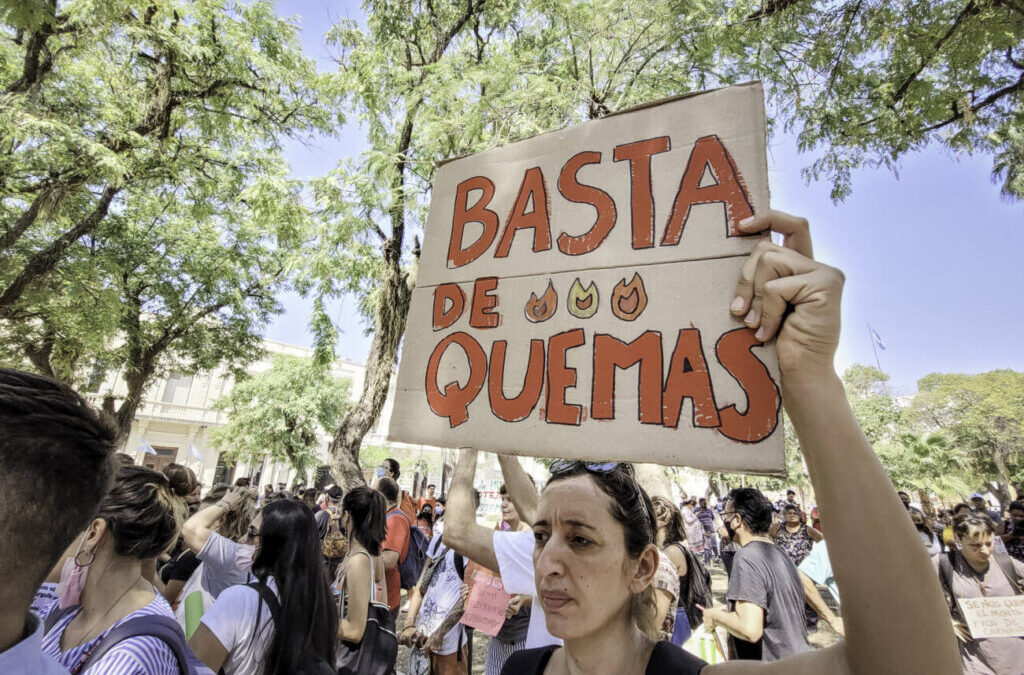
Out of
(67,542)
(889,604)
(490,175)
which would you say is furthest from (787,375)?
(67,542)

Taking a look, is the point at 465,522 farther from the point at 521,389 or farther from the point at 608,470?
the point at 521,389

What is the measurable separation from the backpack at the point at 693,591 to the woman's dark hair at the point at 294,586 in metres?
2.66

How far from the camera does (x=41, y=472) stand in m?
1.07

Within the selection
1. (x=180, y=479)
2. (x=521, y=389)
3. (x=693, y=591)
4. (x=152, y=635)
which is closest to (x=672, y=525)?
(x=693, y=591)

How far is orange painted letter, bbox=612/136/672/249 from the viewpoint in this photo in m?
1.50

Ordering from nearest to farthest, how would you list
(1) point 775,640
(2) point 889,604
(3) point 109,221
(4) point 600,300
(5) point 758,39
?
(2) point 889,604, (4) point 600,300, (1) point 775,640, (5) point 758,39, (3) point 109,221

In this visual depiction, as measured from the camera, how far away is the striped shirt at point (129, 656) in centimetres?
151

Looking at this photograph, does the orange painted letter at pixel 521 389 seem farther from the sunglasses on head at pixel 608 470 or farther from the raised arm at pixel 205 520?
the raised arm at pixel 205 520

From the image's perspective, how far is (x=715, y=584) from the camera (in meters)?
12.1

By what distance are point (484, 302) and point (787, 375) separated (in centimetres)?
96

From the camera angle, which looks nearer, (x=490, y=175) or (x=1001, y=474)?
(x=490, y=175)

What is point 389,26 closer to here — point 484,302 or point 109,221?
point 109,221

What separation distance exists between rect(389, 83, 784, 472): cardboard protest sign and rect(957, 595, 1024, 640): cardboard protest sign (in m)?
3.89

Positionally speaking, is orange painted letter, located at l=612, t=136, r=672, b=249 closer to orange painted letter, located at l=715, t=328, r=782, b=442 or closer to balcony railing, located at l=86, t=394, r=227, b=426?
orange painted letter, located at l=715, t=328, r=782, b=442
